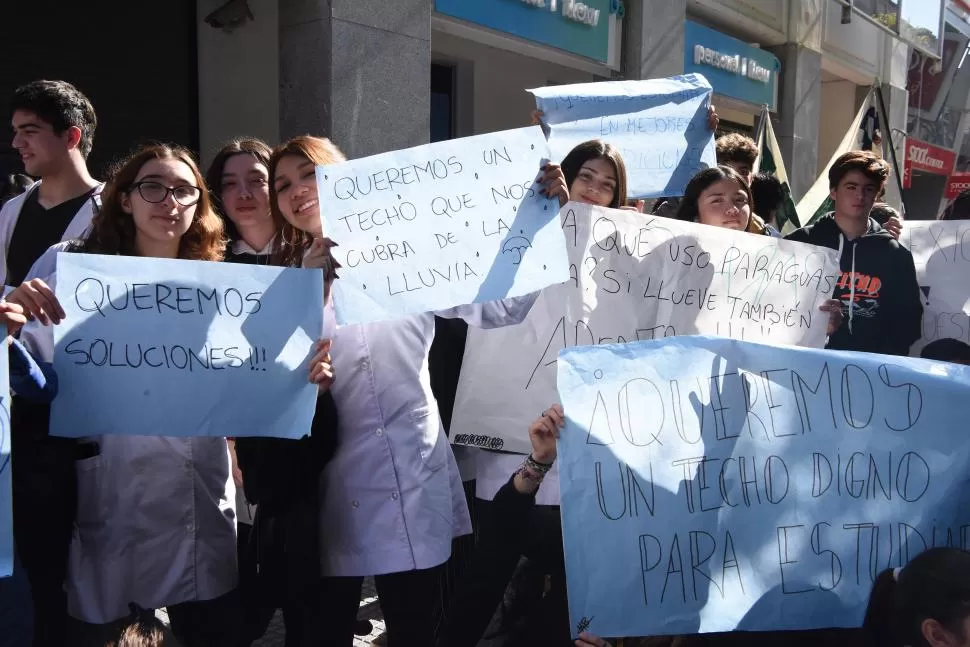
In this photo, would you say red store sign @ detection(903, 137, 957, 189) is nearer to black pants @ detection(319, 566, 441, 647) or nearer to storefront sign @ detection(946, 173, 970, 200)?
storefront sign @ detection(946, 173, 970, 200)

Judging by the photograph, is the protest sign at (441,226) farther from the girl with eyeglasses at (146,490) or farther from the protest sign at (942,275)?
the protest sign at (942,275)

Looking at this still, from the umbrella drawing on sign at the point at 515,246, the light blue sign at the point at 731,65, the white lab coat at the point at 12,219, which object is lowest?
the umbrella drawing on sign at the point at 515,246

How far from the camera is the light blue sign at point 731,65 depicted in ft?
32.9

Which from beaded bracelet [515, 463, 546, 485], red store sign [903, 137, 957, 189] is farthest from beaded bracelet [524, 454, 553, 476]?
red store sign [903, 137, 957, 189]

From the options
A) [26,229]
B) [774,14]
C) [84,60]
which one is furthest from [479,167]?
[774,14]

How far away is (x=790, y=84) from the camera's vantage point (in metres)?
12.3

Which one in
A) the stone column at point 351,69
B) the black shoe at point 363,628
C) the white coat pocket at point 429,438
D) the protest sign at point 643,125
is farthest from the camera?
the stone column at point 351,69

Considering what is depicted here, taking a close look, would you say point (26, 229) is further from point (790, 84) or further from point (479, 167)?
point (790, 84)

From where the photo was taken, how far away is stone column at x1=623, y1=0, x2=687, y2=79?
886 cm

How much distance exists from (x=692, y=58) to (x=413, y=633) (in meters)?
9.14

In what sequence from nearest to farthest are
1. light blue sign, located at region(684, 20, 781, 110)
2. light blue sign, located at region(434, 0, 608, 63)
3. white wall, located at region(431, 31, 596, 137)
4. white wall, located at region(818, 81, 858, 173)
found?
light blue sign, located at region(434, 0, 608, 63) → white wall, located at region(431, 31, 596, 137) → light blue sign, located at region(684, 20, 781, 110) → white wall, located at region(818, 81, 858, 173)

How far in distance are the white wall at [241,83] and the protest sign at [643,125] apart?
10.9 ft

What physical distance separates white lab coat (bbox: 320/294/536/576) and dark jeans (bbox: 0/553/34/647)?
0.67 meters

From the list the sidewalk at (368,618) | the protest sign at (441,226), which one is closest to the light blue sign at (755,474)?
the protest sign at (441,226)
